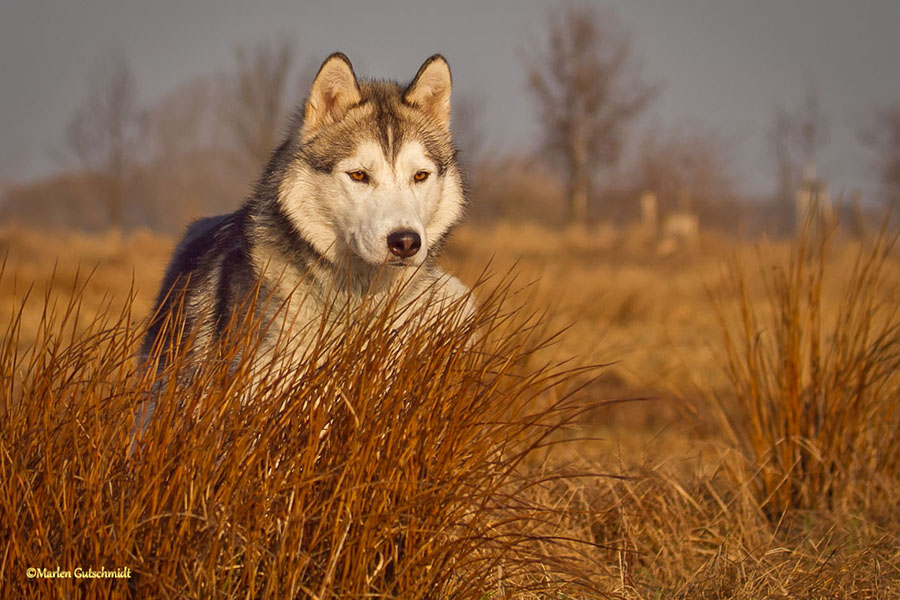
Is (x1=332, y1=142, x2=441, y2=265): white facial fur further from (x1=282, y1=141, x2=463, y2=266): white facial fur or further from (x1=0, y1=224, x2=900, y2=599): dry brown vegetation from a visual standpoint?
(x1=0, y1=224, x2=900, y2=599): dry brown vegetation

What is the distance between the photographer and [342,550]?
205 cm

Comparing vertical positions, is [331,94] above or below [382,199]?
above

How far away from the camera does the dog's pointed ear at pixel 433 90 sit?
12.2ft

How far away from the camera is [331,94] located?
364 cm

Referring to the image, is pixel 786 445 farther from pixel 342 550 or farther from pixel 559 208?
pixel 559 208

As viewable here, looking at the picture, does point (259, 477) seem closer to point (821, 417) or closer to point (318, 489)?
point (318, 489)

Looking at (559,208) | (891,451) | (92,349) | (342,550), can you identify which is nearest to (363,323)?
(342,550)

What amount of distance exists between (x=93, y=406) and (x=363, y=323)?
72 cm

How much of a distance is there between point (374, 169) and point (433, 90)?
62 cm

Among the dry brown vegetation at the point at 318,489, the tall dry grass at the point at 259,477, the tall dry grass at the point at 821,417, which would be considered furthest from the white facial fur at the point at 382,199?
the tall dry grass at the point at 821,417

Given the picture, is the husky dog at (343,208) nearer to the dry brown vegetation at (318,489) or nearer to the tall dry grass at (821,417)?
the dry brown vegetation at (318,489)

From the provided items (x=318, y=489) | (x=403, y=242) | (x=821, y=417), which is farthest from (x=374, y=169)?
(x=821, y=417)

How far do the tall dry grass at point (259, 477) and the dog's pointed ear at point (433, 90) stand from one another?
5.59ft

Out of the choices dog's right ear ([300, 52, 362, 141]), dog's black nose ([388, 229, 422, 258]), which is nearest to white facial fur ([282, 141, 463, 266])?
dog's black nose ([388, 229, 422, 258])
